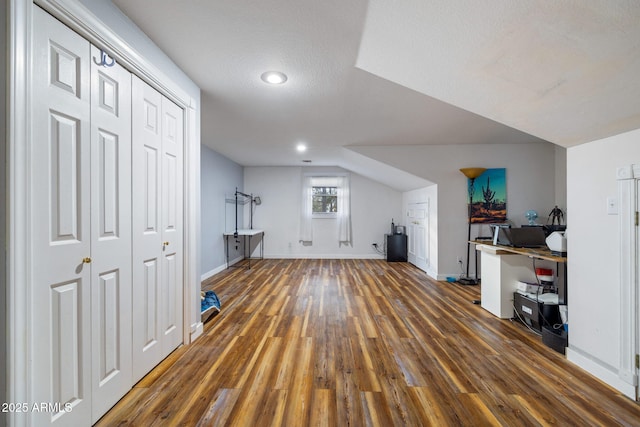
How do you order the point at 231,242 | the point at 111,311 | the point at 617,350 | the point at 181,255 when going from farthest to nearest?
the point at 231,242, the point at 181,255, the point at 617,350, the point at 111,311

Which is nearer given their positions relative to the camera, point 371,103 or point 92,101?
point 92,101

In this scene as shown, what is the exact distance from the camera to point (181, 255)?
6.99ft

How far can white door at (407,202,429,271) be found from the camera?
496 centimetres

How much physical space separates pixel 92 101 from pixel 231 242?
4.70 metres

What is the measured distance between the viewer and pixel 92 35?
4.24 ft

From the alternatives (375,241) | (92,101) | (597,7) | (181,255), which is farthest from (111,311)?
(375,241)

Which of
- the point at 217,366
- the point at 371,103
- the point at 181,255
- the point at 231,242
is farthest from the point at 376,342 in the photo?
the point at 231,242

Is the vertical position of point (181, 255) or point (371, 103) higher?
point (371, 103)

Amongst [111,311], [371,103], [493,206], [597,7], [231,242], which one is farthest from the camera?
[231,242]

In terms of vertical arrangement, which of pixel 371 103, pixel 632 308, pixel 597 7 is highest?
pixel 371 103

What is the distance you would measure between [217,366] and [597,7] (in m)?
2.80

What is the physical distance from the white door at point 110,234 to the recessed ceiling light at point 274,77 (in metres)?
0.99

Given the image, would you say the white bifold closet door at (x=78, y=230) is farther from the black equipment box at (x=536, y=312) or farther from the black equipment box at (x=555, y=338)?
the black equipment box at (x=536, y=312)

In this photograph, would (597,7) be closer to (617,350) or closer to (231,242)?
(617,350)
